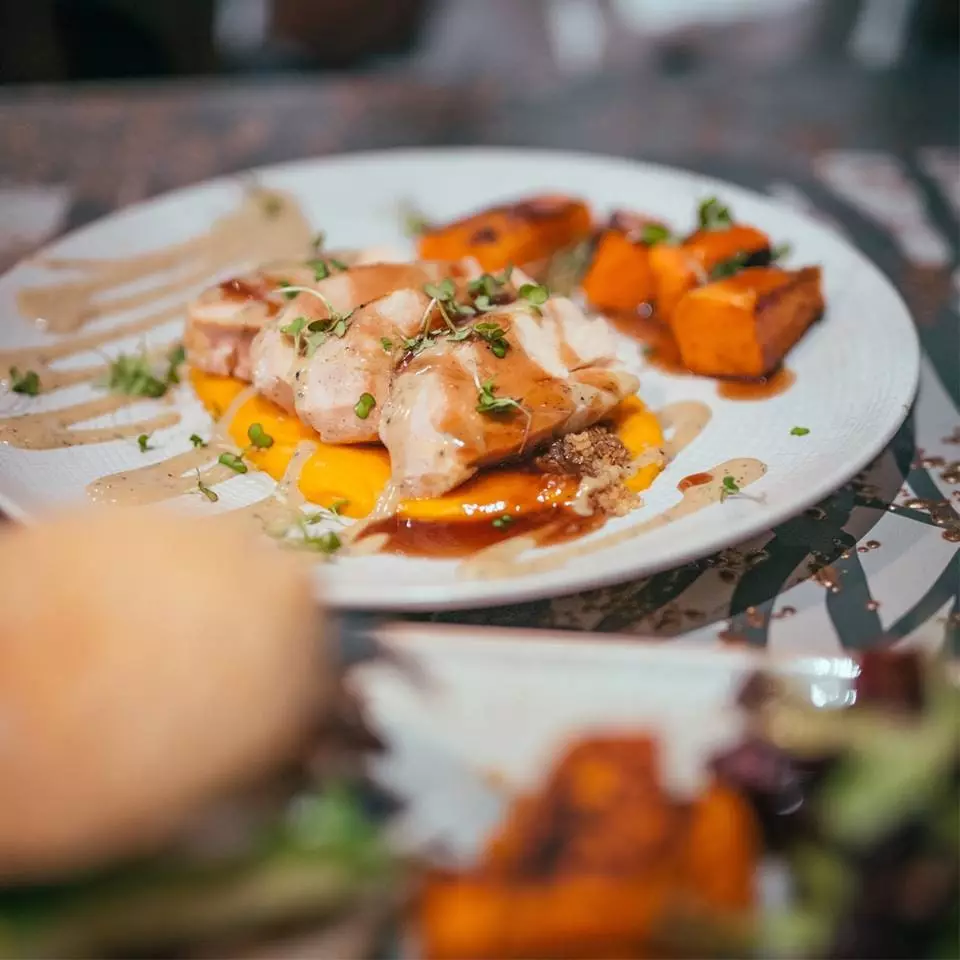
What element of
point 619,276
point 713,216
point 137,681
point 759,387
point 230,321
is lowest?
point 759,387

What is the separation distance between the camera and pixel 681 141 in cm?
474

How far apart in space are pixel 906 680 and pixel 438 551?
1198 mm

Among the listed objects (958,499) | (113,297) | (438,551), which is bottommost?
(958,499)

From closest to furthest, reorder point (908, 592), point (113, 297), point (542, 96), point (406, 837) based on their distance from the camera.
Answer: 1. point (406, 837)
2. point (908, 592)
3. point (113, 297)
4. point (542, 96)

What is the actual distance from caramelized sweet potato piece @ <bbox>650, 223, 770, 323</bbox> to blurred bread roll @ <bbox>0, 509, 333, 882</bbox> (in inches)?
88.7

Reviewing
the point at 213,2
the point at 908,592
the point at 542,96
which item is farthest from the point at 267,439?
the point at 213,2

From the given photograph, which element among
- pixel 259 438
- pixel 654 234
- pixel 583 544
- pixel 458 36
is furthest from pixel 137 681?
pixel 458 36

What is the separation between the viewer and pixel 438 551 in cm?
241

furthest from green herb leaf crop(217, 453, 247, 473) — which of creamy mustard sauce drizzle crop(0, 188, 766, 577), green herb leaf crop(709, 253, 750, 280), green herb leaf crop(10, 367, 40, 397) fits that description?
green herb leaf crop(709, 253, 750, 280)

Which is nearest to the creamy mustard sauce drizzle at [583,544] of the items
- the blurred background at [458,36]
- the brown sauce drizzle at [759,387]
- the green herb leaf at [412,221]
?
the brown sauce drizzle at [759,387]

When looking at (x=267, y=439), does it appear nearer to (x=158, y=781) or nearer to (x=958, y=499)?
(x=158, y=781)

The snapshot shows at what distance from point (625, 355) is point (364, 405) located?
101 cm

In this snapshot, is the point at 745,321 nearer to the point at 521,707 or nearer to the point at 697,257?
the point at 697,257

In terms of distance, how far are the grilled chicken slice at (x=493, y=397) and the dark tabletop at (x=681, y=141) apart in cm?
68
